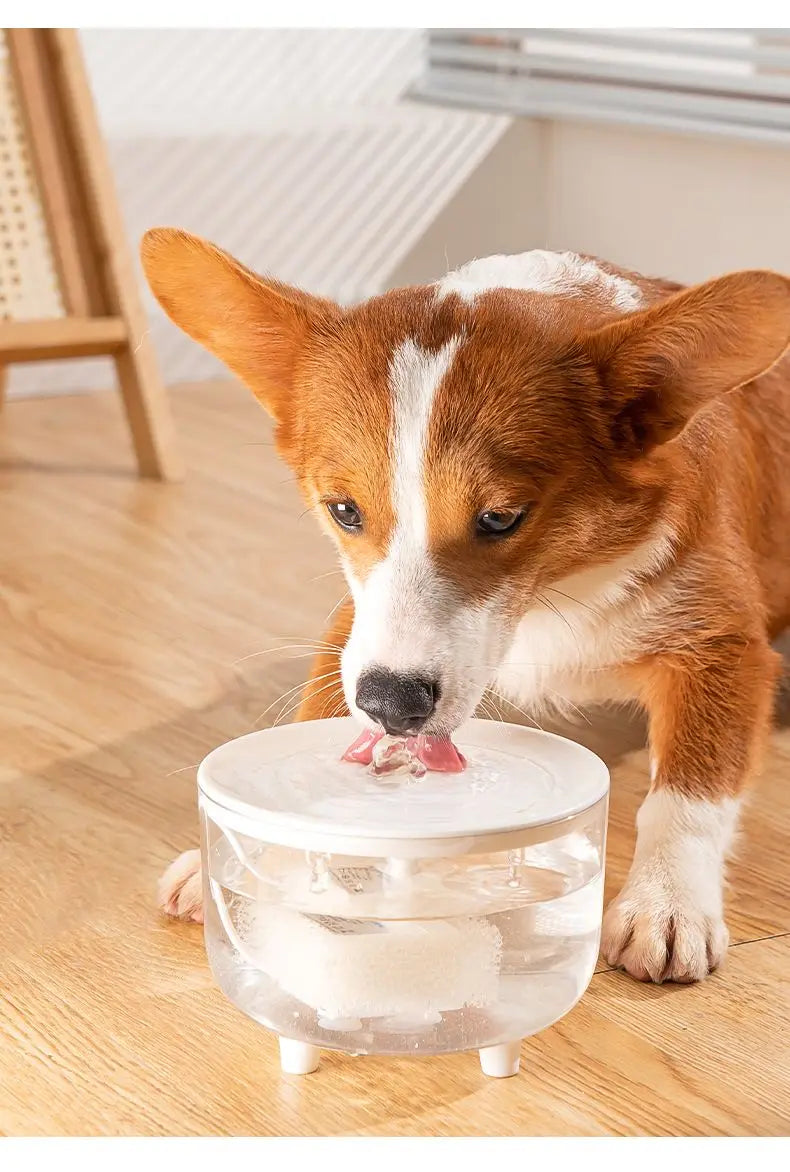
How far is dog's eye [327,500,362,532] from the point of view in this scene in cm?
141

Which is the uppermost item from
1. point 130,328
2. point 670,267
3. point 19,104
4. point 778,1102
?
point 19,104

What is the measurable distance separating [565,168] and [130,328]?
1.72 meters

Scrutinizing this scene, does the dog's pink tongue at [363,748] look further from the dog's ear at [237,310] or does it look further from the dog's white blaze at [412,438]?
the dog's ear at [237,310]

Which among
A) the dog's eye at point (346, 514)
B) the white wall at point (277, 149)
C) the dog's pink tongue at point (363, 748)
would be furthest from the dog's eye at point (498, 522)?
the white wall at point (277, 149)

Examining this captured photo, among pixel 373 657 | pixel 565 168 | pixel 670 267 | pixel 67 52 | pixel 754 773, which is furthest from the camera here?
pixel 565 168

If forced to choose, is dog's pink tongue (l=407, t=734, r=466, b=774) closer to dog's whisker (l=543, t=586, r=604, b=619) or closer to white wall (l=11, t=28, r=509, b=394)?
dog's whisker (l=543, t=586, r=604, b=619)

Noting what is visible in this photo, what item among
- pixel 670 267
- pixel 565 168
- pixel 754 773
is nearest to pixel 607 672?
pixel 754 773

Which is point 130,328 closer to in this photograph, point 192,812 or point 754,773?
point 192,812

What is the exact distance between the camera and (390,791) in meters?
1.15

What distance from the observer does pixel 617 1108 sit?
1145 millimetres

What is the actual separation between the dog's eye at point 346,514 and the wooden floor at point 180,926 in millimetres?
397

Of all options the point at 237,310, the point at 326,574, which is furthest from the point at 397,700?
the point at 326,574

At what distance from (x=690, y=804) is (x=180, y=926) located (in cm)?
49

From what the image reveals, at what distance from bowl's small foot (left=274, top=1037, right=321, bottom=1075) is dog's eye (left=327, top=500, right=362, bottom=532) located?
0.47 metres
